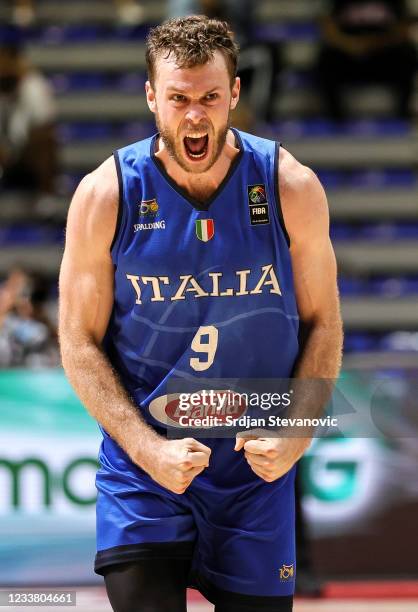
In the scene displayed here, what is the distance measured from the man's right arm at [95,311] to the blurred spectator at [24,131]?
675 centimetres

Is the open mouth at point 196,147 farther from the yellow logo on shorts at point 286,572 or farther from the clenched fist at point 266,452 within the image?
the yellow logo on shorts at point 286,572

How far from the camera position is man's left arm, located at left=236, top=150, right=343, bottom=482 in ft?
9.25

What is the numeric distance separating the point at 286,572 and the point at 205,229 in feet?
3.00

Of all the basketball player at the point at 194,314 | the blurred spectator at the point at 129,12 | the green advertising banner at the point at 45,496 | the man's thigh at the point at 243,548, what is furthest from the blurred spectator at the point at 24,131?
the man's thigh at the point at 243,548

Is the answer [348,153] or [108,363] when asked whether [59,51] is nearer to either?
[348,153]

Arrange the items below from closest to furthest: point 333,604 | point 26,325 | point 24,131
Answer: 1. point 333,604
2. point 26,325
3. point 24,131

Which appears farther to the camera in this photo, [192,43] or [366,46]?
[366,46]

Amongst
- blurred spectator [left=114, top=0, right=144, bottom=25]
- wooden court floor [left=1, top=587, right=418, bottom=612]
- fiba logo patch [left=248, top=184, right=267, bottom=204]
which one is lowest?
wooden court floor [left=1, top=587, right=418, bottom=612]

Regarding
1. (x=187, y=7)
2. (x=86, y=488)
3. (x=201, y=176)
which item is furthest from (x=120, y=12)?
(x=201, y=176)

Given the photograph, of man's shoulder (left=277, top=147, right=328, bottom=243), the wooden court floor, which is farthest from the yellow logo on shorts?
the wooden court floor

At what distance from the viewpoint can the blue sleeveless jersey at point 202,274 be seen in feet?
9.25

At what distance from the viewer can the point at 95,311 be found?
2.87 m

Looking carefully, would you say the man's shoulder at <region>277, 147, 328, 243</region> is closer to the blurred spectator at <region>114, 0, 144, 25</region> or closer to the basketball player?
the basketball player

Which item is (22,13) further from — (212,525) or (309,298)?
(212,525)
